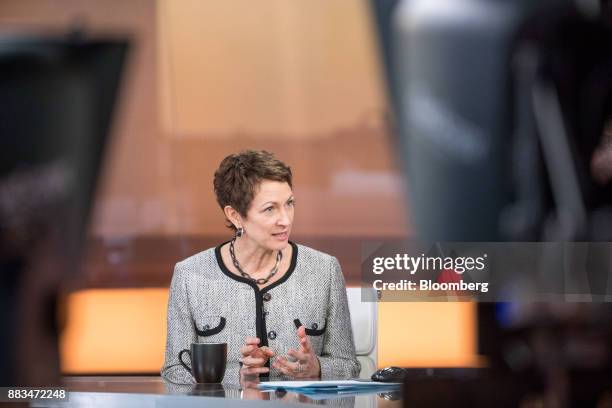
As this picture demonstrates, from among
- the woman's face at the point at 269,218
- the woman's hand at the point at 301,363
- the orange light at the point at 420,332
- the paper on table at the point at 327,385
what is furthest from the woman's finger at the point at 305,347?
the orange light at the point at 420,332

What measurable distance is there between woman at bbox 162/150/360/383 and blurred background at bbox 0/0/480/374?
5.32ft

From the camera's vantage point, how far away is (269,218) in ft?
7.17

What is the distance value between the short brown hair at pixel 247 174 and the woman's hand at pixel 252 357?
1.61ft

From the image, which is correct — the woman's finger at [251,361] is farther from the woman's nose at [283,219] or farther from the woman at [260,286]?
the woman's nose at [283,219]

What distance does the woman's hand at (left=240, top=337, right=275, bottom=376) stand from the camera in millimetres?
1771

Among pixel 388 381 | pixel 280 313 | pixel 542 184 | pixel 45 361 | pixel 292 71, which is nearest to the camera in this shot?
pixel 45 361

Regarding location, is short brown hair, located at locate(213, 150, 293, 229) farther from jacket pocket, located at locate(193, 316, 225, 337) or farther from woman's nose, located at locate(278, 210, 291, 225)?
jacket pocket, located at locate(193, 316, 225, 337)

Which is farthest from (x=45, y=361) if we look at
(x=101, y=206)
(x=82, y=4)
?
(x=82, y=4)

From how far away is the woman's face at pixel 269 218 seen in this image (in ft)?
7.16

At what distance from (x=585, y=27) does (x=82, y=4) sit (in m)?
2.14

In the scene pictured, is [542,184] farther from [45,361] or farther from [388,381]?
[45,361]

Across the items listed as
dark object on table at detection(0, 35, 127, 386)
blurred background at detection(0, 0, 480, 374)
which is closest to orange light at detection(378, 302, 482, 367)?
blurred background at detection(0, 0, 480, 374)

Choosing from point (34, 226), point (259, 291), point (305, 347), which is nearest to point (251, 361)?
point (305, 347)

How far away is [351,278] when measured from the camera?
12.5ft
